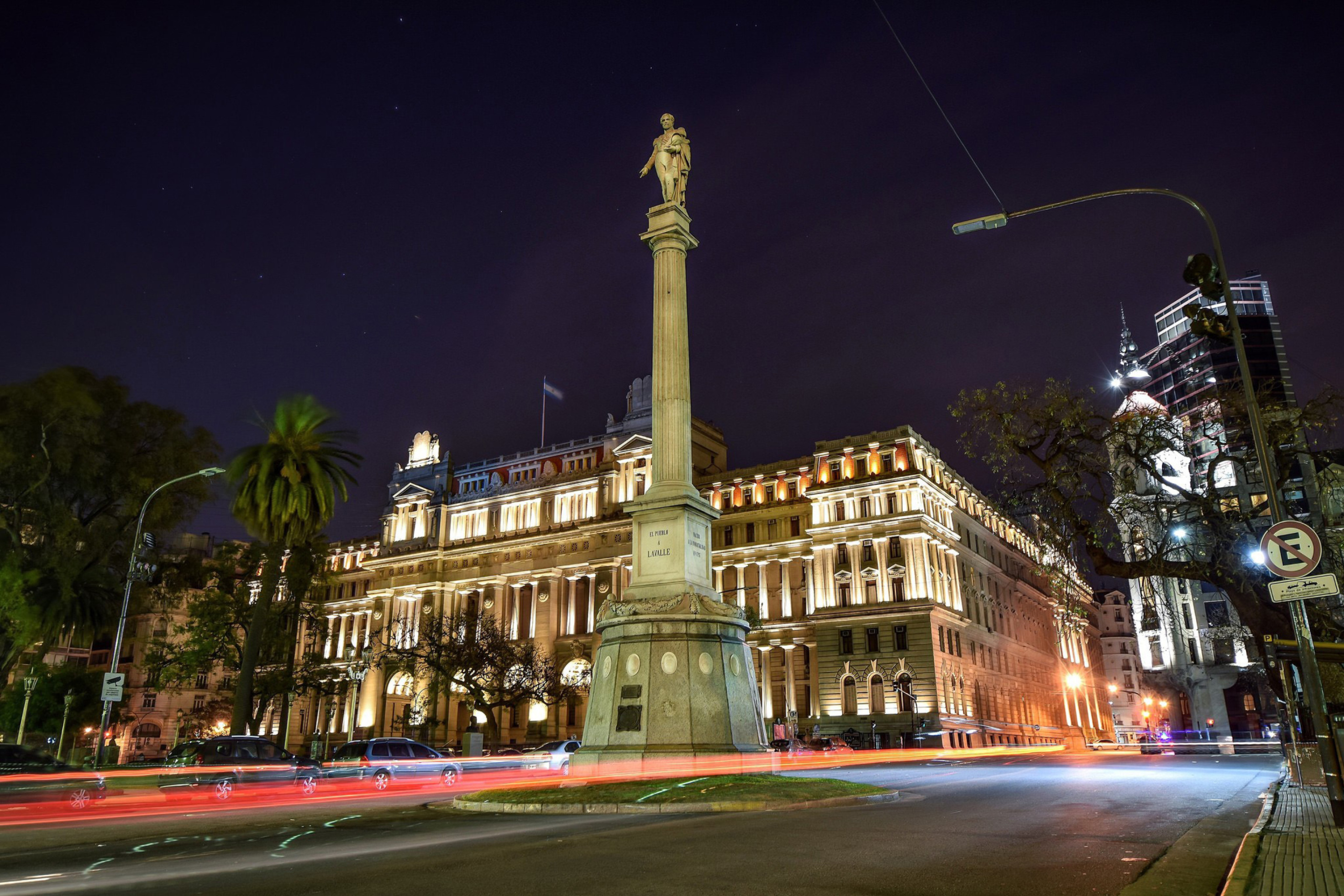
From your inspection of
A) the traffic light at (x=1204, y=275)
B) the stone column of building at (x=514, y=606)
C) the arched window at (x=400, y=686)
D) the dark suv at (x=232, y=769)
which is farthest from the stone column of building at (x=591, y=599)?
the traffic light at (x=1204, y=275)

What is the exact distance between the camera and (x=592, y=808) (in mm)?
15883

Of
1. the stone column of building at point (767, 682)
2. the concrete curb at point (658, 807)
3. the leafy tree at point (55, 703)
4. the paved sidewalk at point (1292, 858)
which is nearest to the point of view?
the paved sidewalk at point (1292, 858)

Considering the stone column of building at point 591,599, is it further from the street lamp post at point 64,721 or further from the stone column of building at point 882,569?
the street lamp post at point 64,721

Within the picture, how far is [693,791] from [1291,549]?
10.2m

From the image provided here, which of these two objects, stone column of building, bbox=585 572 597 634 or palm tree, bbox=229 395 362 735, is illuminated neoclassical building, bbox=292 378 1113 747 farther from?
palm tree, bbox=229 395 362 735

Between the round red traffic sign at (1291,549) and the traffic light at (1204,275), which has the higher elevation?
the traffic light at (1204,275)

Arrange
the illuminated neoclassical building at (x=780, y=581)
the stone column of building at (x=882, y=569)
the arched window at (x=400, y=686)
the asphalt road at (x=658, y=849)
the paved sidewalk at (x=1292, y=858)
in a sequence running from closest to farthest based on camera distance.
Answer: the paved sidewalk at (x=1292, y=858)
the asphalt road at (x=658, y=849)
the illuminated neoclassical building at (x=780, y=581)
the stone column of building at (x=882, y=569)
the arched window at (x=400, y=686)

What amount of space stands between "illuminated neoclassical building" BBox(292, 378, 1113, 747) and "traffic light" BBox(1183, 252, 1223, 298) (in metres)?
41.5

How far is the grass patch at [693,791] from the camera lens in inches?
619

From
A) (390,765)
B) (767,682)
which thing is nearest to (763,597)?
(767,682)

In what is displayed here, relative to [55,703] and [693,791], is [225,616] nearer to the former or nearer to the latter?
[55,703]

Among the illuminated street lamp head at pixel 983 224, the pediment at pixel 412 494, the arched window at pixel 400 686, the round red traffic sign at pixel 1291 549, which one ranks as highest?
the pediment at pixel 412 494

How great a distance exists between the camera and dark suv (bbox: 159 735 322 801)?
2377 cm

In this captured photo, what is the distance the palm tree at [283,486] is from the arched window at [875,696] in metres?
40.5
